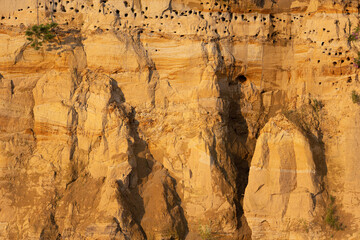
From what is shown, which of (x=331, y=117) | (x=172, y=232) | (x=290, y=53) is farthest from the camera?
(x=290, y=53)

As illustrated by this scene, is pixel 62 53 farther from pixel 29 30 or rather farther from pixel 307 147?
pixel 307 147

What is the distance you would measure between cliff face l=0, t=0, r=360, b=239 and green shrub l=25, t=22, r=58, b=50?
27 cm

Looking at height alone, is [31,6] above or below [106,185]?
above

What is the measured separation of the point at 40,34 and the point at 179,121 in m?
4.76

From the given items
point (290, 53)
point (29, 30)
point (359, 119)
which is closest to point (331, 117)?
point (359, 119)

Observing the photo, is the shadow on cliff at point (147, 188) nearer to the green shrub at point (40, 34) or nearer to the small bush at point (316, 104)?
the green shrub at point (40, 34)

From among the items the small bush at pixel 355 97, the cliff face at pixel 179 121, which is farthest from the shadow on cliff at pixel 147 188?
the small bush at pixel 355 97

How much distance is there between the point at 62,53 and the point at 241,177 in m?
6.35

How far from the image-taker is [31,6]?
1769cm

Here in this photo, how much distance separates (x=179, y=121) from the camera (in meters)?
17.2

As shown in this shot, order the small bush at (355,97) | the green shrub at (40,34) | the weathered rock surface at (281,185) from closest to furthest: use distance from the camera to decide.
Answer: the weathered rock surface at (281,185), the small bush at (355,97), the green shrub at (40,34)

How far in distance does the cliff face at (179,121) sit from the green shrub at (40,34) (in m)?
0.27

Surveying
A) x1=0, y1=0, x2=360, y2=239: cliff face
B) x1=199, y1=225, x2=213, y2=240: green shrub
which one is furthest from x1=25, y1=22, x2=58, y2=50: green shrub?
x1=199, y1=225, x2=213, y2=240: green shrub

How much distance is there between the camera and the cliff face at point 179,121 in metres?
16.0
